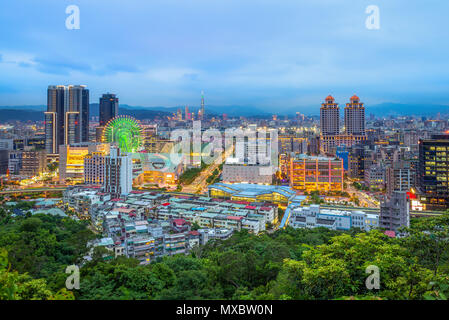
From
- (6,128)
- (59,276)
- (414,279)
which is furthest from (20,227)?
(6,128)

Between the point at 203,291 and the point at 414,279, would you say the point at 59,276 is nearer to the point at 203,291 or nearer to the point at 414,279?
the point at 203,291

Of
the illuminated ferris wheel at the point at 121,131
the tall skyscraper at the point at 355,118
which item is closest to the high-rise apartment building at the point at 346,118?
the tall skyscraper at the point at 355,118

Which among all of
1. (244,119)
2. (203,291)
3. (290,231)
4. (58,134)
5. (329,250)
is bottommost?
(290,231)

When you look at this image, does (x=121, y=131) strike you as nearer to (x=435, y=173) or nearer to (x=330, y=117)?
(x=435, y=173)

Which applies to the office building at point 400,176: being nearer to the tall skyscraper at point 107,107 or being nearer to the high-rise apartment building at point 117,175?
the high-rise apartment building at point 117,175

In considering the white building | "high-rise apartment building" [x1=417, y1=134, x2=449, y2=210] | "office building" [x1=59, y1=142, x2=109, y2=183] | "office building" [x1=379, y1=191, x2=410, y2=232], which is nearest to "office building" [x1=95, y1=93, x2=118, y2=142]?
"office building" [x1=59, y1=142, x2=109, y2=183]
